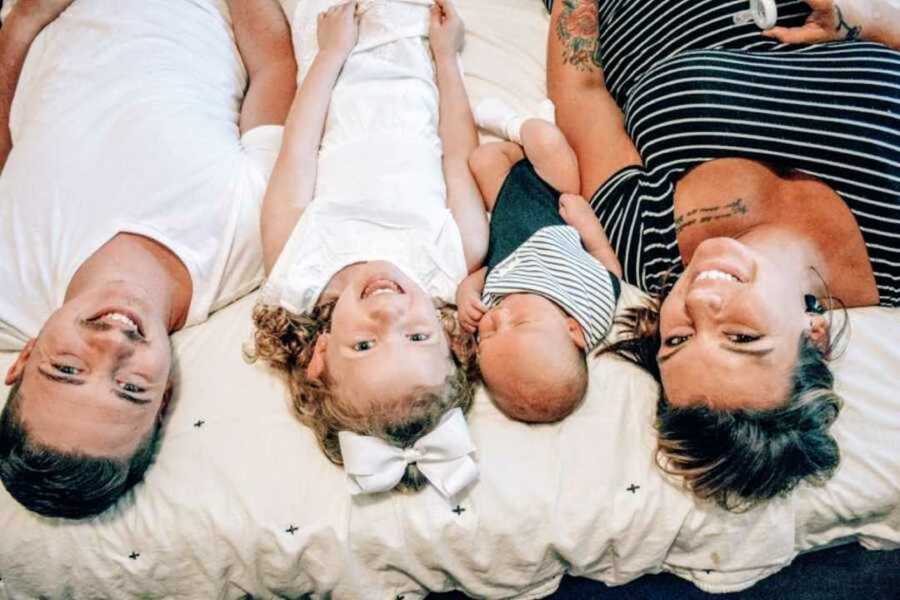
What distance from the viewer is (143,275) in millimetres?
1208

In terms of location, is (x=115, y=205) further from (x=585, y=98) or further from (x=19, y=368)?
(x=585, y=98)

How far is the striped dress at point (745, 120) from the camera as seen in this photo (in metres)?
1.12

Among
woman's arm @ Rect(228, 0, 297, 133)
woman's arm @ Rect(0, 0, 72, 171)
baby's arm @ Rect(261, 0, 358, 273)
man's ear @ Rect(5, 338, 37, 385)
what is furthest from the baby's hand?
woman's arm @ Rect(0, 0, 72, 171)

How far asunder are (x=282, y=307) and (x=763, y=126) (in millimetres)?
921

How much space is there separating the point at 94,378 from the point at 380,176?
2.03ft

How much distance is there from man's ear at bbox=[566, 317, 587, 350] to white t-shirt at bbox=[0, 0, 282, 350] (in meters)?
0.64

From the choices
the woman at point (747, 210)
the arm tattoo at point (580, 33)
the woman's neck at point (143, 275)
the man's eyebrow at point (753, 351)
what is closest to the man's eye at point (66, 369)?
the woman's neck at point (143, 275)

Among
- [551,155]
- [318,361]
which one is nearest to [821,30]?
[551,155]

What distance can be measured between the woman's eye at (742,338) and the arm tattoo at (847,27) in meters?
0.64

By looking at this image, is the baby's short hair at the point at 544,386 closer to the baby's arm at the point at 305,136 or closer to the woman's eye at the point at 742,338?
the woman's eye at the point at 742,338

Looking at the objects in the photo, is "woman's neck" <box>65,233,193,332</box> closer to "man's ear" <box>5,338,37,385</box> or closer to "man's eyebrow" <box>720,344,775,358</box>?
"man's ear" <box>5,338,37,385</box>

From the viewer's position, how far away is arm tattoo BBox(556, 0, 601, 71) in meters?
1.43

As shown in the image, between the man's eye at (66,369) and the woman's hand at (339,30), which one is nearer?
the man's eye at (66,369)

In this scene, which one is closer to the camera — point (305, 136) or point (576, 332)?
point (576, 332)
